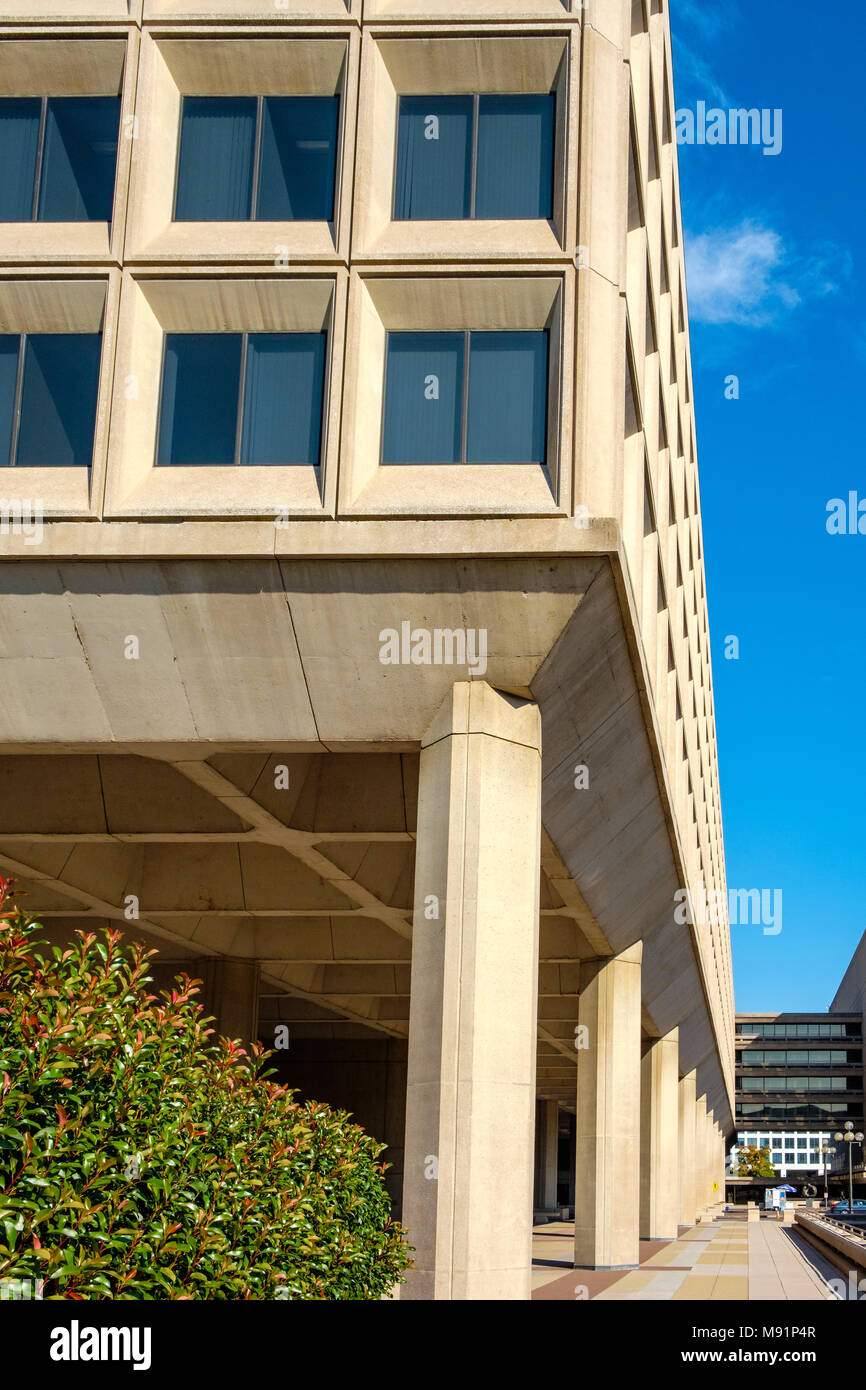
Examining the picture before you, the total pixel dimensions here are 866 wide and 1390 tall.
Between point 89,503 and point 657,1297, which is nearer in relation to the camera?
point 89,503

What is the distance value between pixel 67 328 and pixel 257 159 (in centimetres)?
337

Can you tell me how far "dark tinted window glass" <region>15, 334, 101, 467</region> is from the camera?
1678 cm

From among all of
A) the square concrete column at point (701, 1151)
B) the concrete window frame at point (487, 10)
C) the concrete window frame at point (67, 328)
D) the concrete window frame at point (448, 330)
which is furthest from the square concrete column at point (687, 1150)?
the concrete window frame at point (487, 10)

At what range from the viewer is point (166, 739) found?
17234 mm

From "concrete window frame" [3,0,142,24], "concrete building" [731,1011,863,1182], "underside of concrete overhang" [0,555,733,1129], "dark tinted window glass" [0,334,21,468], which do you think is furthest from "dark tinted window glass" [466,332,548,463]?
"concrete building" [731,1011,863,1182]

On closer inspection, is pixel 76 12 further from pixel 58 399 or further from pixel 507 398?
pixel 507 398

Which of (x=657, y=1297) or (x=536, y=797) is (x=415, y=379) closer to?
(x=536, y=797)

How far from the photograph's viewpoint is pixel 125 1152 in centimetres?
700

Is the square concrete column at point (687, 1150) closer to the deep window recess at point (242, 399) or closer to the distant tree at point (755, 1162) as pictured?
the deep window recess at point (242, 399)

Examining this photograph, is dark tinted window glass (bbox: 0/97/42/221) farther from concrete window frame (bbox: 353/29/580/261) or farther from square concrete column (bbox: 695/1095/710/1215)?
square concrete column (bbox: 695/1095/710/1215)

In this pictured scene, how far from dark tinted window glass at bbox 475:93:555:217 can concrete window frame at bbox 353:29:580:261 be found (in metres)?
0.15

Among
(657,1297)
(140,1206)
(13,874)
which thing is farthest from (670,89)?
(140,1206)

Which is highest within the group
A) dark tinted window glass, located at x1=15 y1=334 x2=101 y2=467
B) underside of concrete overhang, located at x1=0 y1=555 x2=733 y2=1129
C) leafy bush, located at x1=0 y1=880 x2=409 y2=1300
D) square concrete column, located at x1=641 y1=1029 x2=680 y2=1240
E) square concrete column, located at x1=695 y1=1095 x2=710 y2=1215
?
dark tinted window glass, located at x1=15 y1=334 x2=101 y2=467
